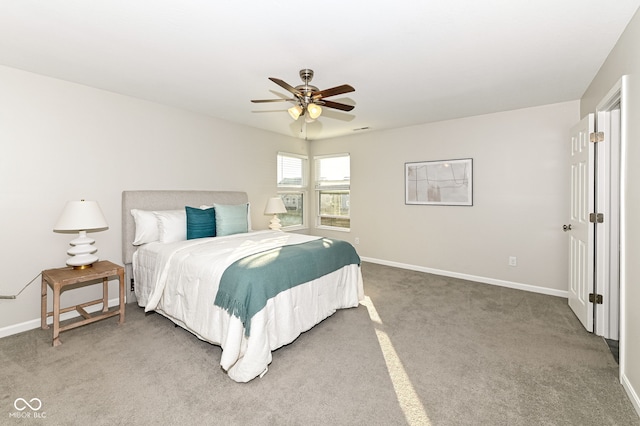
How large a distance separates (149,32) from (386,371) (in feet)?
9.90

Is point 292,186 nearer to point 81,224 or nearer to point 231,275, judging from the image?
point 81,224

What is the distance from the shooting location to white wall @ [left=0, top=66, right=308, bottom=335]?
9.09 feet

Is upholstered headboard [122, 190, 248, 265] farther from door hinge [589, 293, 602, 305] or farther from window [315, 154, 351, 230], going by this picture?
door hinge [589, 293, 602, 305]

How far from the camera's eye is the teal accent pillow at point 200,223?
3.52 metres

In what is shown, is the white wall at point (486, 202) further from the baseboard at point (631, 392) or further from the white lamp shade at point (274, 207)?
the baseboard at point (631, 392)

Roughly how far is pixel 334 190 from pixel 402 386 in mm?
4385

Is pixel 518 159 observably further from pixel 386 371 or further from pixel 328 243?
pixel 386 371

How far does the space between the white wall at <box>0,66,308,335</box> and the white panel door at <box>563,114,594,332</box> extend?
4454mm

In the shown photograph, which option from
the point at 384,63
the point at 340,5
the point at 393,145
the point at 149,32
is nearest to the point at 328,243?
the point at 384,63

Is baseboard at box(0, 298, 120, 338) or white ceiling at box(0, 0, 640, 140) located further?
baseboard at box(0, 298, 120, 338)

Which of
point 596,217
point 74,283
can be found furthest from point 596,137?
point 74,283

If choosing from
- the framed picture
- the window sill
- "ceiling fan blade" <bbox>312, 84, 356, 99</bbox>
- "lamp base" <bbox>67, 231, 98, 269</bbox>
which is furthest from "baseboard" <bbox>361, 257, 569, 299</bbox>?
"lamp base" <bbox>67, 231, 98, 269</bbox>

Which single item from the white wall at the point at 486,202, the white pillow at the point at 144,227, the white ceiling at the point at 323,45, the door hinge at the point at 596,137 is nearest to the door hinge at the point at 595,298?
the white wall at the point at 486,202

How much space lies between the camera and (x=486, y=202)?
4.33 m
